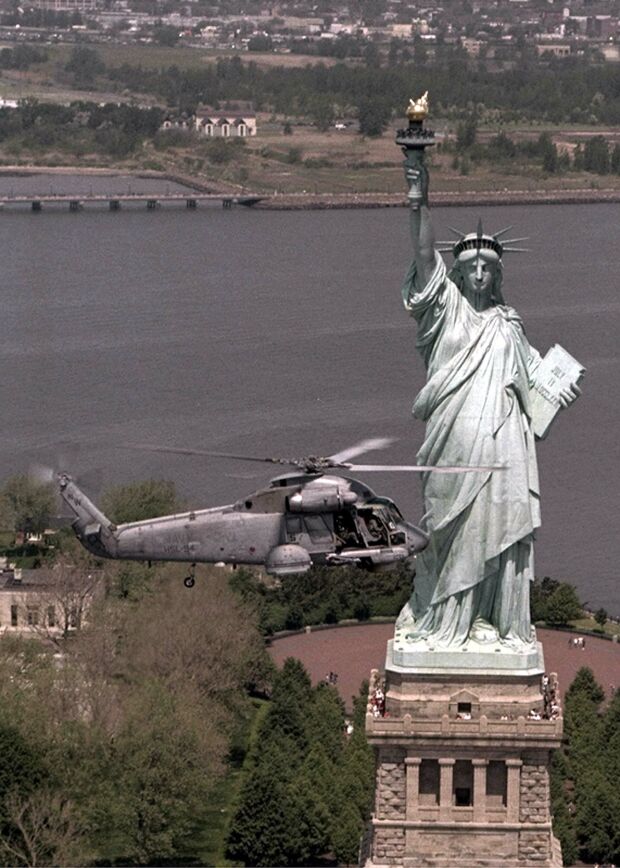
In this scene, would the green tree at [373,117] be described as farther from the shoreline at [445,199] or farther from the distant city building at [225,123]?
the shoreline at [445,199]

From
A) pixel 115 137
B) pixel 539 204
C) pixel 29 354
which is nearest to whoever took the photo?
pixel 29 354

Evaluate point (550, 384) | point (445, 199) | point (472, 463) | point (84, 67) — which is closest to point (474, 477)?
point (472, 463)

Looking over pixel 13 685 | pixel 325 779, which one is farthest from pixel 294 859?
pixel 13 685

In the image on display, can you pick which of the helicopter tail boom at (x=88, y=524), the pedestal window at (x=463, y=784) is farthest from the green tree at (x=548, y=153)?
the helicopter tail boom at (x=88, y=524)

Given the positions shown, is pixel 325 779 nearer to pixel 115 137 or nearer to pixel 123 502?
pixel 123 502

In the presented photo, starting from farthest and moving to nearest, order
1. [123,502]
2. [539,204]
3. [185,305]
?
[539,204] → [185,305] → [123,502]

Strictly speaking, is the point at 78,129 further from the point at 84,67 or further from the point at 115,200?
the point at 84,67

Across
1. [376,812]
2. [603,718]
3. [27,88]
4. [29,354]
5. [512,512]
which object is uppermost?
[512,512]
